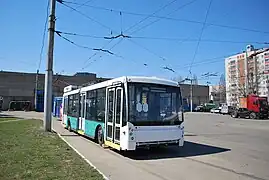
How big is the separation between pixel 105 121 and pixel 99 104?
132cm

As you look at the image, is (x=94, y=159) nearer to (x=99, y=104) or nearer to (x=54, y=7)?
(x=99, y=104)

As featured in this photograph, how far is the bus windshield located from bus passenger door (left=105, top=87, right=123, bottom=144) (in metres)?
0.52

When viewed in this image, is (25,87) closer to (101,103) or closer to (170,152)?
(101,103)

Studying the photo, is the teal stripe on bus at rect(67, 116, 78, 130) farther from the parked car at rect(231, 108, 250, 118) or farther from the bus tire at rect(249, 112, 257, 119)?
the parked car at rect(231, 108, 250, 118)

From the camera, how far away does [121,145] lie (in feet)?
34.6

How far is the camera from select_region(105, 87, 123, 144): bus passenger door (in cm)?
1086

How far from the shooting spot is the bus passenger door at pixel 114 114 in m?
10.9

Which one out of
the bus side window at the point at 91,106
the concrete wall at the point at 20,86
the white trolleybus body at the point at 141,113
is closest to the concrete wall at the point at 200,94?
the concrete wall at the point at 20,86

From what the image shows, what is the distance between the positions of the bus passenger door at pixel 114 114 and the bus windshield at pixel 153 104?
1.71ft

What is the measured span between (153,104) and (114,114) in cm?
154

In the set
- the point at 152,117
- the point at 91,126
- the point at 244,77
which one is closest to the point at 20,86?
the point at 244,77

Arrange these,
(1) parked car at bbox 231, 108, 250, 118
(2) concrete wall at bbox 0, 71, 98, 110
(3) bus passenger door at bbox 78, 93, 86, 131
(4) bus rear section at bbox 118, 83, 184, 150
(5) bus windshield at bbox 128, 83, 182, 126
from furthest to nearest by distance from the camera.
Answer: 1. (2) concrete wall at bbox 0, 71, 98, 110
2. (1) parked car at bbox 231, 108, 250, 118
3. (3) bus passenger door at bbox 78, 93, 86, 131
4. (5) bus windshield at bbox 128, 83, 182, 126
5. (4) bus rear section at bbox 118, 83, 184, 150

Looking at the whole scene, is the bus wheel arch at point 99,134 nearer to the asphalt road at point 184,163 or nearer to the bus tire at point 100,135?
the bus tire at point 100,135

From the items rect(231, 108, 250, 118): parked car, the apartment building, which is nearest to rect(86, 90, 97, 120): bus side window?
rect(231, 108, 250, 118): parked car
